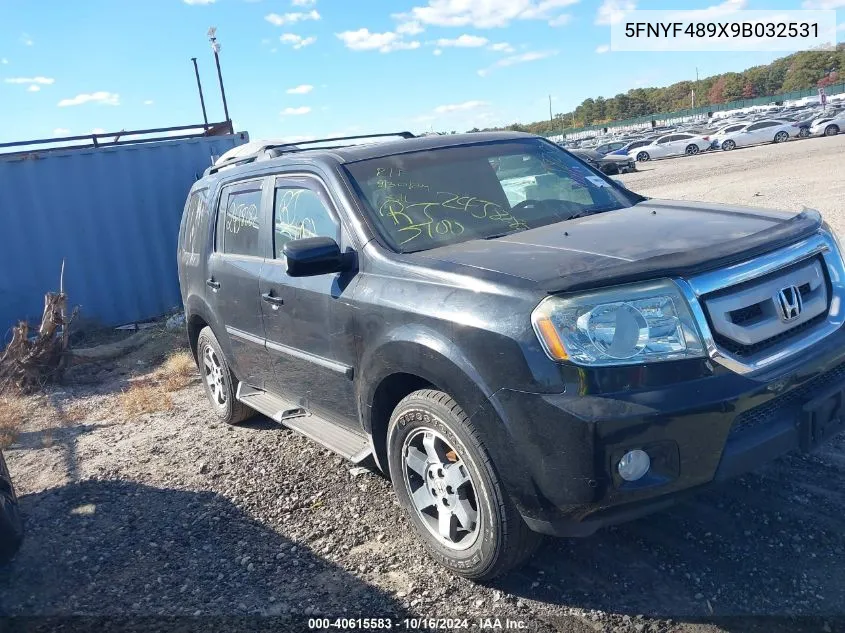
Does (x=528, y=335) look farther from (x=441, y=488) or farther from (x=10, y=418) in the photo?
(x=10, y=418)

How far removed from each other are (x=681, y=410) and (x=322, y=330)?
1.92 m

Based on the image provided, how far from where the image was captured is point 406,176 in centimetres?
396

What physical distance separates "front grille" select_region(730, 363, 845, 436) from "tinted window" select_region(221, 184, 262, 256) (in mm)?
2988

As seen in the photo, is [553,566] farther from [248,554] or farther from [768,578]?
[248,554]

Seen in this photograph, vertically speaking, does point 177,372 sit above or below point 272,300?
below

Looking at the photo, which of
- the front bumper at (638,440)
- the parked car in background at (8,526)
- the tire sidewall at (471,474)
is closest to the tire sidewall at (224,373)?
the parked car in background at (8,526)

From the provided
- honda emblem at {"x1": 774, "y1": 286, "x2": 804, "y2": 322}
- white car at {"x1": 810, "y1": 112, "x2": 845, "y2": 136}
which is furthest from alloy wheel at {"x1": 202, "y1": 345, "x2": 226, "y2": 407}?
white car at {"x1": 810, "y1": 112, "x2": 845, "y2": 136}

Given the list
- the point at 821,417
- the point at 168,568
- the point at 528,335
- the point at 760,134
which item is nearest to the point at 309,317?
the point at 168,568

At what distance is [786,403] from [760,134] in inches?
1624

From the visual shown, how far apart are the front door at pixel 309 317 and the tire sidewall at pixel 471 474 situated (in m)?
0.44

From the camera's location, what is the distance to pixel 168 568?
3674 mm

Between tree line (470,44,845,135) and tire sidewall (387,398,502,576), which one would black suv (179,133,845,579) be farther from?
tree line (470,44,845,135)

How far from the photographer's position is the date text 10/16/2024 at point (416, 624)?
9.45 feet

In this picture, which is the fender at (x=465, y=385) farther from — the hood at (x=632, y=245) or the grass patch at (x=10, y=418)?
the grass patch at (x=10, y=418)
